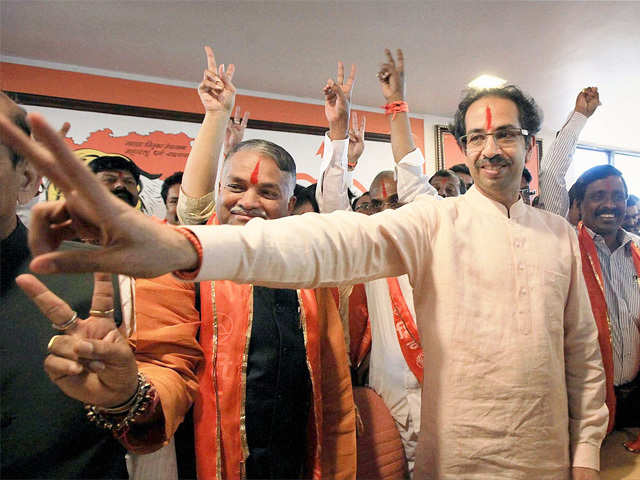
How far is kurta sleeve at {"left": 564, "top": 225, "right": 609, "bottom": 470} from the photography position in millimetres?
1062

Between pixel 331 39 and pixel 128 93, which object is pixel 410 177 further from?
pixel 128 93

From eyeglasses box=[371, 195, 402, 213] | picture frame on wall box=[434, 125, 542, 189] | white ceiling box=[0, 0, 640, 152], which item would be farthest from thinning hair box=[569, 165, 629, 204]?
picture frame on wall box=[434, 125, 542, 189]

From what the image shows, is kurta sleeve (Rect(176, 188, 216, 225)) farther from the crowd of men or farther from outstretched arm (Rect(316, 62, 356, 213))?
outstretched arm (Rect(316, 62, 356, 213))

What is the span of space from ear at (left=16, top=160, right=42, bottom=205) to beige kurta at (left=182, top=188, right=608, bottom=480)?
2.25ft

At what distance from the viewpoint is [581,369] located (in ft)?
3.59

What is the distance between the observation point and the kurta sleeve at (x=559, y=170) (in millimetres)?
1914

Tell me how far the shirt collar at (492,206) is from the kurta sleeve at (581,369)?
0.20 metres

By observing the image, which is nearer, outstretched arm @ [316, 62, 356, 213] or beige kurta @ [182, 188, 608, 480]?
beige kurta @ [182, 188, 608, 480]

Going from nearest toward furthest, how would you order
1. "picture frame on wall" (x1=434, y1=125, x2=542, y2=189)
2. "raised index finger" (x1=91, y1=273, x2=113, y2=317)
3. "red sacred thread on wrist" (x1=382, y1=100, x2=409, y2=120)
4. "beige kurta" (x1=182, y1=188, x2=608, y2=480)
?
1. "raised index finger" (x1=91, y1=273, x2=113, y2=317)
2. "beige kurta" (x1=182, y1=188, x2=608, y2=480)
3. "red sacred thread on wrist" (x1=382, y1=100, x2=409, y2=120)
4. "picture frame on wall" (x1=434, y1=125, x2=542, y2=189)

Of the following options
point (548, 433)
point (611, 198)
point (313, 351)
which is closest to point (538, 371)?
point (548, 433)

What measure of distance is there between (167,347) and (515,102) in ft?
3.84

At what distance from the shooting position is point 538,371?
97cm

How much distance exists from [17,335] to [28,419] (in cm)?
17

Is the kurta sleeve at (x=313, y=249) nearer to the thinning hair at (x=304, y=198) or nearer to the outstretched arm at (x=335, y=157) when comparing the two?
the outstretched arm at (x=335, y=157)
